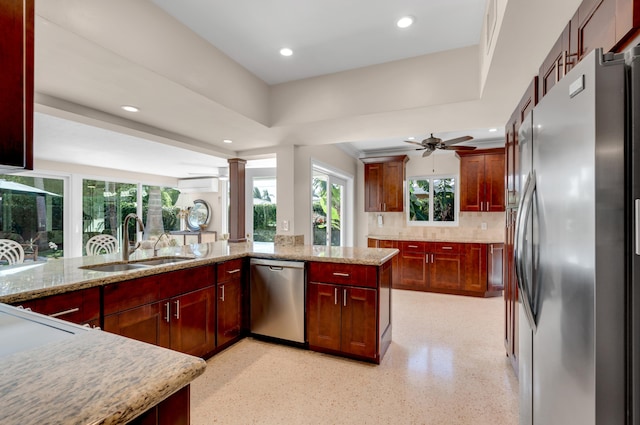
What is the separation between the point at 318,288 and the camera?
8.71ft

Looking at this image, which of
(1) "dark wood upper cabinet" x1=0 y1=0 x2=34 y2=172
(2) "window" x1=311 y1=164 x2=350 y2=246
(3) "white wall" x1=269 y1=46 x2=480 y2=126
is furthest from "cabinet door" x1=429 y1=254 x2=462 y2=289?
(1) "dark wood upper cabinet" x1=0 y1=0 x2=34 y2=172

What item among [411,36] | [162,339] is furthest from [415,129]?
[162,339]

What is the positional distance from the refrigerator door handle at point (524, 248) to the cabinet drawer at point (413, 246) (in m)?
3.79

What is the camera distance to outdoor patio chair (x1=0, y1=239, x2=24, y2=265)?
12.6 feet

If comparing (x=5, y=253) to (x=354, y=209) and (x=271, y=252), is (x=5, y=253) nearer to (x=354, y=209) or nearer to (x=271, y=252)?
(x=271, y=252)

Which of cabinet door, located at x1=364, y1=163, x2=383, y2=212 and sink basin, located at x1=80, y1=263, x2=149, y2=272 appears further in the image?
cabinet door, located at x1=364, y1=163, x2=383, y2=212

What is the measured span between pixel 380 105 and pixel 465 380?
2341mm

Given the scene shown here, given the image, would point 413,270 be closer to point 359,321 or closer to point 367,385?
point 359,321

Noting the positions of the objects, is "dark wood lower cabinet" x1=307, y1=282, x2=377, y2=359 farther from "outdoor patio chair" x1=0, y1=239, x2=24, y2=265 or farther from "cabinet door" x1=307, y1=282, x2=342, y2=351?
"outdoor patio chair" x1=0, y1=239, x2=24, y2=265

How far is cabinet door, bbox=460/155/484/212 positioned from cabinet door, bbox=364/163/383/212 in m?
1.41

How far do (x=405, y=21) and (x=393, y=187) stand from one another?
3.65m

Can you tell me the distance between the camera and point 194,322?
7.84ft

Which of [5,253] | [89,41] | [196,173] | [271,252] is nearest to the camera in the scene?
[89,41]

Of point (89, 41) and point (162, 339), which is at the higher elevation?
point (89, 41)
